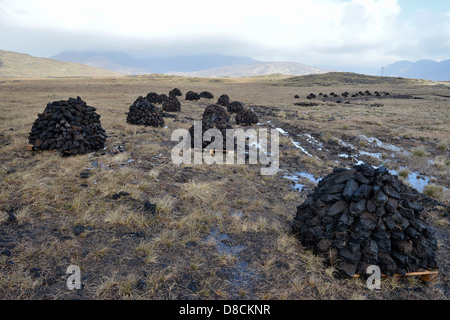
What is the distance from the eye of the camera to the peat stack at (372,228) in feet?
13.7

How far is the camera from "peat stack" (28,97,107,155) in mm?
8453

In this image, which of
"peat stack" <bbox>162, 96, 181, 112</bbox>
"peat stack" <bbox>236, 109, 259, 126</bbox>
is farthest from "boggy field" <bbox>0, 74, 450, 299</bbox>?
"peat stack" <bbox>162, 96, 181, 112</bbox>

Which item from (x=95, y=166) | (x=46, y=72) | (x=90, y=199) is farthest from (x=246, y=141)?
(x=46, y=72)

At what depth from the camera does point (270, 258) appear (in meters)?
4.48

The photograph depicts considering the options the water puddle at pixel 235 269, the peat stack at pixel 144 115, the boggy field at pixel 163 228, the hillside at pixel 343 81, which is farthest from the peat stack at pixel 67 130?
the hillside at pixel 343 81

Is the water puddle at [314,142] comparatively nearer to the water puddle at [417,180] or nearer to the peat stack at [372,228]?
the water puddle at [417,180]

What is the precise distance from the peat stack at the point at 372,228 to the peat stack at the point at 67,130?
7.61 meters

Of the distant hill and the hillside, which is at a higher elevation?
the distant hill

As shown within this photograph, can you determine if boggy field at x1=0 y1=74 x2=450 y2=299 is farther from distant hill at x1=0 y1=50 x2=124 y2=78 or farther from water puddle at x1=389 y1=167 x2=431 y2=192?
distant hill at x1=0 y1=50 x2=124 y2=78

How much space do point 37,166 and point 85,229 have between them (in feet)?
11.8

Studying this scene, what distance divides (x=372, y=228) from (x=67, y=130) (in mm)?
9025

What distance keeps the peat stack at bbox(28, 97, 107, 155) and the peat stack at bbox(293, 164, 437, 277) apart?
25.0ft

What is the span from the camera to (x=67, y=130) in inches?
339
